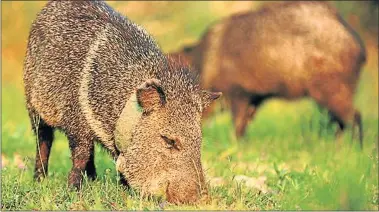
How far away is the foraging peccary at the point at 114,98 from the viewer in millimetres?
3943

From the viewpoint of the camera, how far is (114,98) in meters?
4.25

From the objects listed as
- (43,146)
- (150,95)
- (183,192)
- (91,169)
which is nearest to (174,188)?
(183,192)

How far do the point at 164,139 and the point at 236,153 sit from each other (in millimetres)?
2871

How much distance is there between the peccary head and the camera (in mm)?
3848

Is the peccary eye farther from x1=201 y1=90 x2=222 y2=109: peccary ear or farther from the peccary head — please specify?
x1=201 y1=90 x2=222 y2=109: peccary ear

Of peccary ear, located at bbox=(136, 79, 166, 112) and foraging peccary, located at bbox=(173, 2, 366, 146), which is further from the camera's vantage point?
foraging peccary, located at bbox=(173, 2, 366, 146)

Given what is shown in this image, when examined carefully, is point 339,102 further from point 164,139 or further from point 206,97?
point 164,139

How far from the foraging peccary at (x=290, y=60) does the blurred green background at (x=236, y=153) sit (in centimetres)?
27

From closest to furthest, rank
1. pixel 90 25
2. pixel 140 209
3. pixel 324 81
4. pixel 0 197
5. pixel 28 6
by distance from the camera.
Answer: pixel 140 209 < pixel 0 197 < pixel 90 25 < pixel 324 81 < pixel 28 6

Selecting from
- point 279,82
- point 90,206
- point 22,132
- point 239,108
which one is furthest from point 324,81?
point 90,206

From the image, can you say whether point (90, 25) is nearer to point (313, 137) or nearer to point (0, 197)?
point (0, 197)

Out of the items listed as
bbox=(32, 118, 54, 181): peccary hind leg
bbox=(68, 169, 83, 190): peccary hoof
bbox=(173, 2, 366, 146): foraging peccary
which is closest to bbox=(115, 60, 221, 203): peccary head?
bbox=(68, 169, 83, 190): peccary hoof

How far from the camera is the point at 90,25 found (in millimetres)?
4613

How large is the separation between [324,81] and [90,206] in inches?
171
